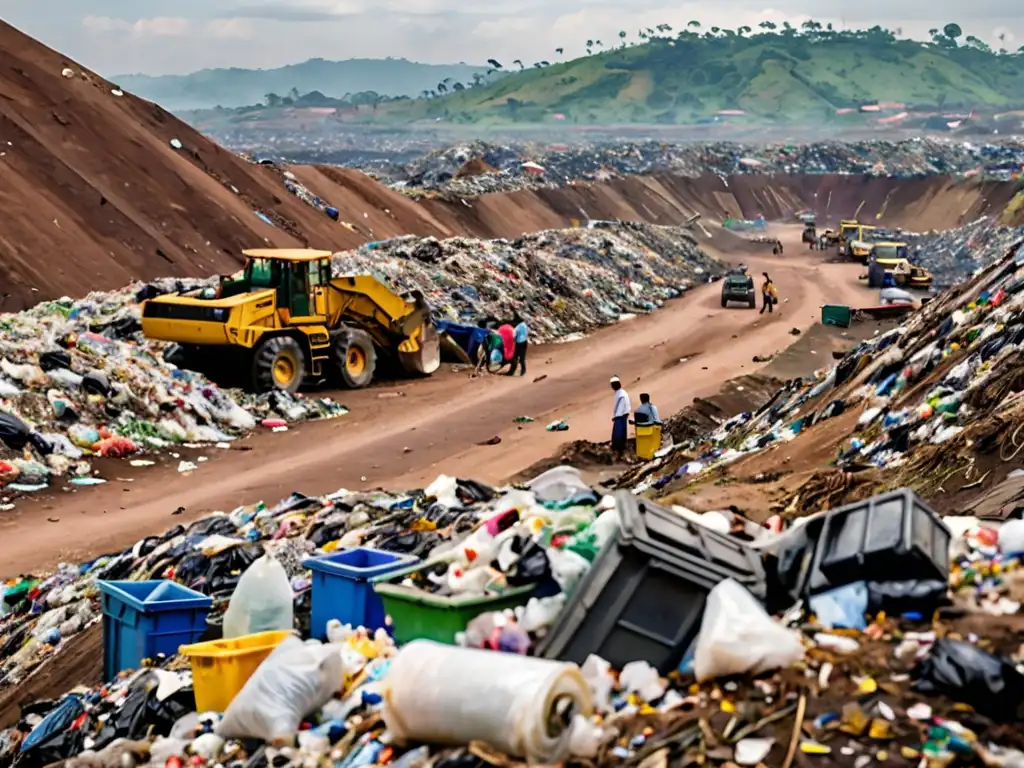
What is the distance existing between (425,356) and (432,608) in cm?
1737

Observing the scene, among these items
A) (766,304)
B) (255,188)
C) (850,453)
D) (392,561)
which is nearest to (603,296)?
(766,304)

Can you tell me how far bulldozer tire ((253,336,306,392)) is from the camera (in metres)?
20.1

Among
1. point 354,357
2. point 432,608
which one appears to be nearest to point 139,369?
point 354,357

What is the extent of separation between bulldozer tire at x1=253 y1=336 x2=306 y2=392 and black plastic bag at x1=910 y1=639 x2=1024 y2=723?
1552 cm

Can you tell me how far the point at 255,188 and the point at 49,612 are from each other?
29.3 metres

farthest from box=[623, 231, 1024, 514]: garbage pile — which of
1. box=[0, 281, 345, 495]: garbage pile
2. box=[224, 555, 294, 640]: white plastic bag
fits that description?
box=[0, 281, 345, 495]: garbage pile

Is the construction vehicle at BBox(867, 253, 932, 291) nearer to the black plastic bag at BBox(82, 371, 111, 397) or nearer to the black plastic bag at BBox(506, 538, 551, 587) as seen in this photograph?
the black plastic bag at BBox(82, 371, 111, 397)

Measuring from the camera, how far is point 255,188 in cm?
3922

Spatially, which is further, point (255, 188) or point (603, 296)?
point (255, 188)

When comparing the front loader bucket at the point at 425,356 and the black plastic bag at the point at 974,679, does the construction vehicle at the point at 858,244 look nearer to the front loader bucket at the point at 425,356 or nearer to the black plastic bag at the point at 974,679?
the front loader bucket at the point at 425,356

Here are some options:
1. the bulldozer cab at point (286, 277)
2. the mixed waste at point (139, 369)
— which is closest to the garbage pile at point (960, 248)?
the mixed waste at point (139, 369)

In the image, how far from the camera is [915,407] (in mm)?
11812

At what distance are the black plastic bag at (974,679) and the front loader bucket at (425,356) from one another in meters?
18.3

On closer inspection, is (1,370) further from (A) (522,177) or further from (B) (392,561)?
(A) (522,177)
